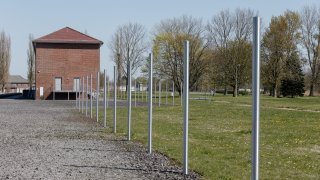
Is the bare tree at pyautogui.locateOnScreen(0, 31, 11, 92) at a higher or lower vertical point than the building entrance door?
higher

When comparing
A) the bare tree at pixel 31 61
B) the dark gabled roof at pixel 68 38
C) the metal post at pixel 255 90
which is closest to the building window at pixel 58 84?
the dark gabled roof at pixel 68 38

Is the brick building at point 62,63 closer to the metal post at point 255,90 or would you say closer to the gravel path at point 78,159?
the gravel path at point 78,159

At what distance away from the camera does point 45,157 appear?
11164mm

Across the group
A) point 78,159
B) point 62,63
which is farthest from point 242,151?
point 62,63

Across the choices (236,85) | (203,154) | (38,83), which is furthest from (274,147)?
(236,85)

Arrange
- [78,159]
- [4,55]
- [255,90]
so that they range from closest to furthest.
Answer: [255,90] < [78,159] < [4,55]

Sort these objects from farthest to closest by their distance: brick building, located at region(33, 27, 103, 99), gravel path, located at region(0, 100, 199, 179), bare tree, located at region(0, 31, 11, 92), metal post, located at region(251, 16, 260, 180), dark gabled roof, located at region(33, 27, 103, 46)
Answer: bare tree, located at region(0, 31, 11, 92) < dark gabled roof, located at region(33, 27, 103, 46) < brick building, located at region(33, 27, 103, 99) < gravel path, located at region(0, 100, 199, 179) < metal post, located at region(251, 16, 260, 180)

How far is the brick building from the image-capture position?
62.2 metres

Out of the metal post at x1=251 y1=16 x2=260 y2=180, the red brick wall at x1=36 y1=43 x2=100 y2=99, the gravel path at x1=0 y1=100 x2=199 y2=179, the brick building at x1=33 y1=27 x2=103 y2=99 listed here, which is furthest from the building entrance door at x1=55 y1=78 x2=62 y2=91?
the metal post at x1=251 y1=16 x2=260 y2=180

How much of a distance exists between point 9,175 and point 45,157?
249 centimetres

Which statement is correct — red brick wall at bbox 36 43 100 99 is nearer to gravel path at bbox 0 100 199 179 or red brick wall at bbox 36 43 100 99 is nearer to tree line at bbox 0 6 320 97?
tree line at bbox 0 6 320 97

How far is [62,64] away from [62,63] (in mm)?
125

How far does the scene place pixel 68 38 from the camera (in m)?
63.1

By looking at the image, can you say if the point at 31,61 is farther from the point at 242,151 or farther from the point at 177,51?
the point at 242,151
